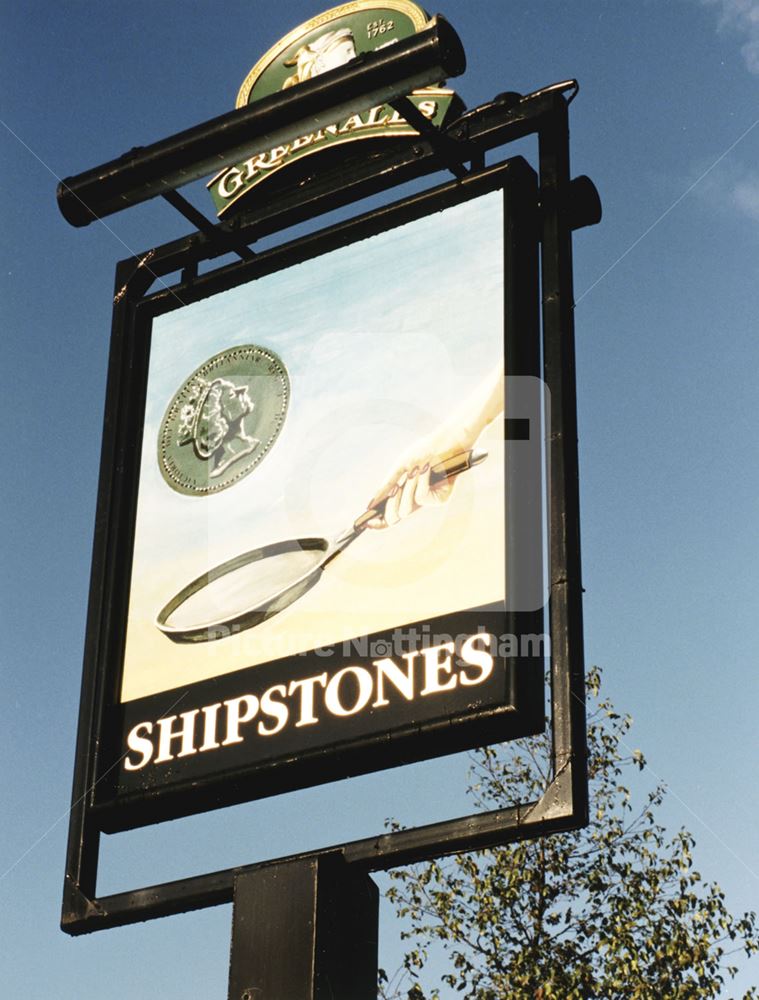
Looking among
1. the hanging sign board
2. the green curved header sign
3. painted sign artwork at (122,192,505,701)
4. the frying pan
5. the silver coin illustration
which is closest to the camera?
the hanging sign board

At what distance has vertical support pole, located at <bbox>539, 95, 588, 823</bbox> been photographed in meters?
5.34

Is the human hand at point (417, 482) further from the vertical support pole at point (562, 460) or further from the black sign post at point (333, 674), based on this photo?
the vertical support pole at point (562, 460)

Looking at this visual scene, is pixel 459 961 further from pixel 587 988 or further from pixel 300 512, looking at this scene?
pixel 300 512

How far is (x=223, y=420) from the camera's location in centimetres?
700

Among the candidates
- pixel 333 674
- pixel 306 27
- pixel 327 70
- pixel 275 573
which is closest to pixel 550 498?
pixel 333 674

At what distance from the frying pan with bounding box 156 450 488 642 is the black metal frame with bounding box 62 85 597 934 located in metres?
0.40

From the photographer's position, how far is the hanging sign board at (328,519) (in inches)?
228

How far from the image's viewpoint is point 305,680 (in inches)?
238

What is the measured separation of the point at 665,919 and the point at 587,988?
869 mm

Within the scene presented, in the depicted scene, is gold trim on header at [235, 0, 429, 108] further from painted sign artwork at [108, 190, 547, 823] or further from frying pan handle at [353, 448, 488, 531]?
frying pan handle at [353, 448, 488, 531]

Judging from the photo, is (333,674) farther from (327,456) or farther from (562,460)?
(562,460)

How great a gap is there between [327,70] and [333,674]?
3.38 metres

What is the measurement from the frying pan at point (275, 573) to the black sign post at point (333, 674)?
258 mm

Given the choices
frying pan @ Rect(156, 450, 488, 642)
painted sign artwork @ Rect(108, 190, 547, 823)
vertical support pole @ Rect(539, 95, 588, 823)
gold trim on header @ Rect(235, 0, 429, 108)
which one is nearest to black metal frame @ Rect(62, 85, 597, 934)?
vertical support pole @ Rect(539, 95, 588, 823)
